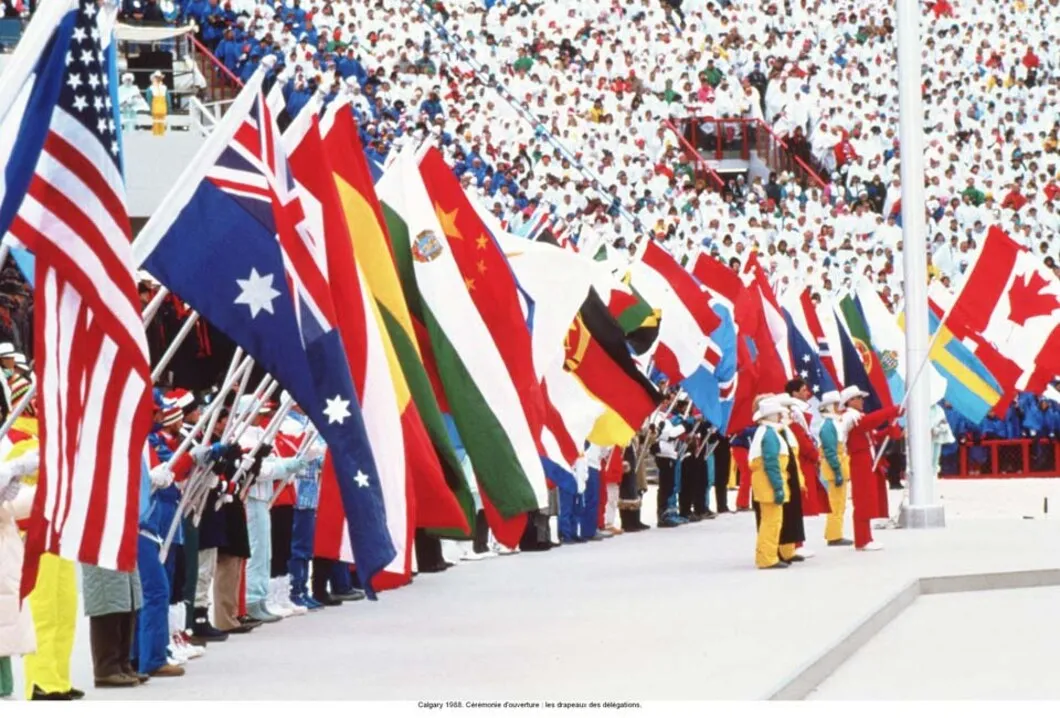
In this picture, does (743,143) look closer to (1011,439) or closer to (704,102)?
(704,102)

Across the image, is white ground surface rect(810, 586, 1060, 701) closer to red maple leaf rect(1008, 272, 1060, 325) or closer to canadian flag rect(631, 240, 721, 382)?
red maple leaf rect(1008, 272, 1060, 325)

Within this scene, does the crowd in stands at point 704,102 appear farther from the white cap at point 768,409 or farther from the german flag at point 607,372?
the german flag at point 607,372

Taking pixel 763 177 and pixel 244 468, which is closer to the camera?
pixel 244 468

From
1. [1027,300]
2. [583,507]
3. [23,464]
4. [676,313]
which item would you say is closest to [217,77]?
[583,507]

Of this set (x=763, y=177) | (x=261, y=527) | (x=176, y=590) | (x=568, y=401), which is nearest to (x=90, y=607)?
(x=176, y=590)

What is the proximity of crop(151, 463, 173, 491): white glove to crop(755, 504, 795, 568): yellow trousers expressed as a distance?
706cm

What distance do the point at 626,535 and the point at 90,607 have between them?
11.8 m

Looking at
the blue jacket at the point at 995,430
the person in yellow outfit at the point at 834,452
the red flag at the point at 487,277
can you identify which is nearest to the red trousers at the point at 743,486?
the person in yellow outfit at the point at 834,452

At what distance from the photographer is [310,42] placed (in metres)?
34.5

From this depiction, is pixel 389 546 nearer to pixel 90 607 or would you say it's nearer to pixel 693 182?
pixel 90 607

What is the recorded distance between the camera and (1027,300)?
20906 mm

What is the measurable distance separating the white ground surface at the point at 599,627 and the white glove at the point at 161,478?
3.09ft

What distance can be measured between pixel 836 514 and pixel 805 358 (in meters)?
3.32

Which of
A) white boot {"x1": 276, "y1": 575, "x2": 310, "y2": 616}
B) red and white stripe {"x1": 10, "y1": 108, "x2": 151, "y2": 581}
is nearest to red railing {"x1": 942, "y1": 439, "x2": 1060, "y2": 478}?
white boot {"x1": 276, "y1": 575, "x2": 310, "y2": 616}
